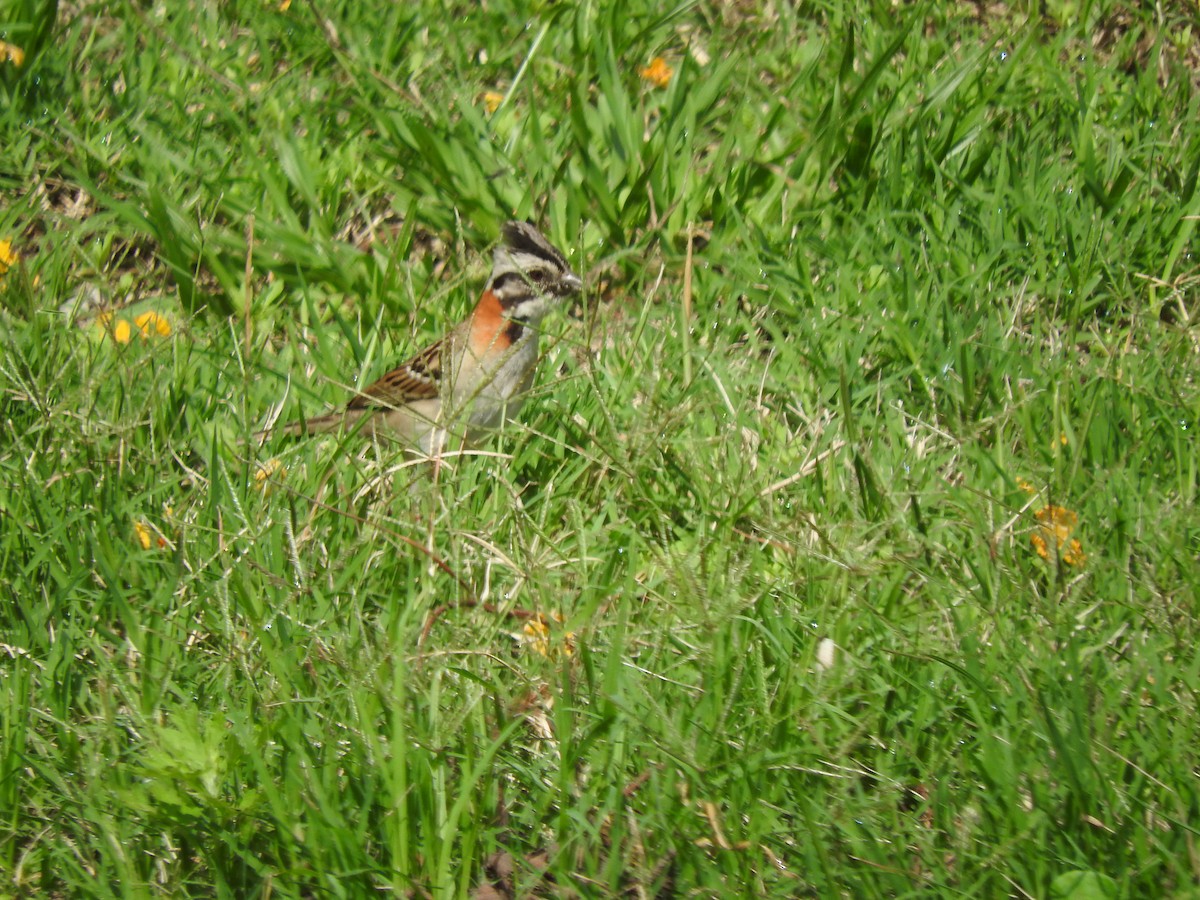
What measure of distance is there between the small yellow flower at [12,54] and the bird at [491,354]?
7.92ft

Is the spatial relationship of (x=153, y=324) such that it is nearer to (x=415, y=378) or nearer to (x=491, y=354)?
(x=415, y=378)

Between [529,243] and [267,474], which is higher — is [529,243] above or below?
above

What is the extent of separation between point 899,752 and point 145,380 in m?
2.96

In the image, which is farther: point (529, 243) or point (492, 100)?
point (492, 100)

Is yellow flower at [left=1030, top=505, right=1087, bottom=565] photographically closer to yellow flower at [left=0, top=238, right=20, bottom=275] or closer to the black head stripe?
the black head stripe

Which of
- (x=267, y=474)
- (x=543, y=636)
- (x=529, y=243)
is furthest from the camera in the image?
(x=529, y=243)

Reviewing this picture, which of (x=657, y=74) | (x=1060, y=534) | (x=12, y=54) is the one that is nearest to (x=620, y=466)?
(x=1060, y=534)

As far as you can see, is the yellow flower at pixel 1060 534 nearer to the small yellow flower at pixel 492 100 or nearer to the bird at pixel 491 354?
the bird at pixel 491 354

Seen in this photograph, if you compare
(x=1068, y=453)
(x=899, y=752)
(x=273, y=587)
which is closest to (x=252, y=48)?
(x=273, y=587)

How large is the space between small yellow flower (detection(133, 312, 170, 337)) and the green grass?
0.10m

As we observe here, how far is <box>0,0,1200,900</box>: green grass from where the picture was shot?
3141 mm

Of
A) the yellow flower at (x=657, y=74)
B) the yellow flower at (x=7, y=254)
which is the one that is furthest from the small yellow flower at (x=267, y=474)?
the yellow flower at (x=657, y=74)

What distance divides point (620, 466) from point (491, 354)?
1.46 m

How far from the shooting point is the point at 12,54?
6.18m
